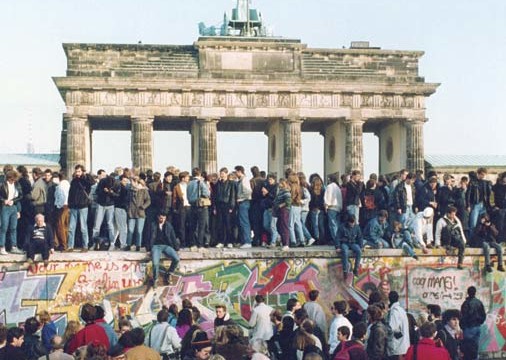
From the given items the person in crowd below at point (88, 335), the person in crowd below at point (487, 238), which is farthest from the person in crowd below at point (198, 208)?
the person in crowd below at point (88, 335)

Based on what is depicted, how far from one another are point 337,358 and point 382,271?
9.43 meters

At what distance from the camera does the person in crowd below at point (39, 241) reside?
18609mm

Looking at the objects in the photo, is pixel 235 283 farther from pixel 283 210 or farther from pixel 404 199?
pixel 404 199

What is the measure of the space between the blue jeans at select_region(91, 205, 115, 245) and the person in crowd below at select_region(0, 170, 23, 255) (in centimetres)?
180

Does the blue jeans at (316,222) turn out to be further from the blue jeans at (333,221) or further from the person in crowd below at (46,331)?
the person in crowd below at (46,331)

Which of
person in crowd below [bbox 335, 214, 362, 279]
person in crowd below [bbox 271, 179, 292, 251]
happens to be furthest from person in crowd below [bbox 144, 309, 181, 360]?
person in crowd below [bbox 335, 214, 362, 279]

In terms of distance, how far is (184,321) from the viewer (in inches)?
545

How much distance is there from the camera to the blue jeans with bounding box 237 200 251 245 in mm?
20953

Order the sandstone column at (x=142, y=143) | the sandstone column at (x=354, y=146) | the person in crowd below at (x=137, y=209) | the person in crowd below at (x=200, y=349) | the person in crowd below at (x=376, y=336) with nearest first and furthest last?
the person in crowd below at (x=200, y=349), the person in crowd below at (x=376, y=336), the person in crowd below at (x=137, y=209), the sandstone column at (x=142, y=143), the sandstone column at (x=354, y=146)

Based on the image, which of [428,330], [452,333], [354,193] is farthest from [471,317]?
[354,193]

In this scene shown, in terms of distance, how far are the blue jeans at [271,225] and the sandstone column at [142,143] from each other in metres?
28.8

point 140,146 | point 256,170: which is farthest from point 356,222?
point 140,146

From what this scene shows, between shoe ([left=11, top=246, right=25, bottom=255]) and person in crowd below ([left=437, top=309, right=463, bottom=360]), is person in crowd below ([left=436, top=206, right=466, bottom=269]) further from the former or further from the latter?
shoe ([left=11, top=246, right=25, bottom=255])

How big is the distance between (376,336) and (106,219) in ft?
30.2
